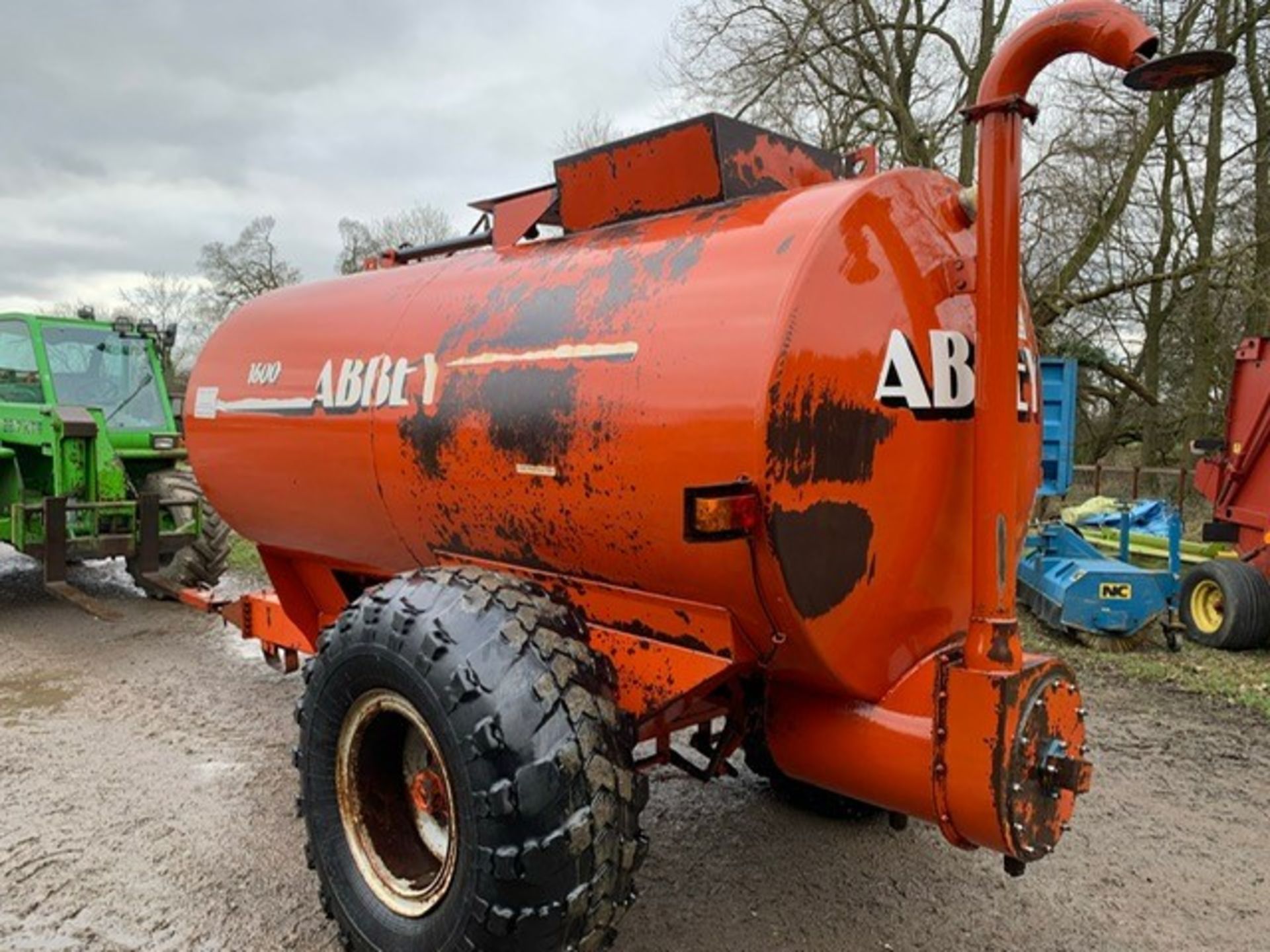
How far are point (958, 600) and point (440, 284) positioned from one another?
189cm

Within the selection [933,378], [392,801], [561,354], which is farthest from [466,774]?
[933,378]

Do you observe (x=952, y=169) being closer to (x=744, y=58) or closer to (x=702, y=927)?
(x=744, y=58)

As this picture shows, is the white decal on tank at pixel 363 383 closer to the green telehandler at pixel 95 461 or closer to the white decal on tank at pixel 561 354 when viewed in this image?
the white decal on tank at pixel 561 354

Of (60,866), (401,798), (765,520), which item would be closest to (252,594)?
(60,866)

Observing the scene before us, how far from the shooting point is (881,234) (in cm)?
235

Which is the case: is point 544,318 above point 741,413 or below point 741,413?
above

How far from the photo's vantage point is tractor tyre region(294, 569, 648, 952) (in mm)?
2172

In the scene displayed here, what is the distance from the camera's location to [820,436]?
2.20m

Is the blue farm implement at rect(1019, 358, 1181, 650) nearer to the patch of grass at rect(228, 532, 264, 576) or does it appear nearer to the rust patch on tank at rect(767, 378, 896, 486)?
the rust patch on tank at rect(767, 378, 896, 486)

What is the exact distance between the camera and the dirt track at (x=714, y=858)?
3047mm

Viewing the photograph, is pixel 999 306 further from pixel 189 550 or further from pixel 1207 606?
pixel 189 550

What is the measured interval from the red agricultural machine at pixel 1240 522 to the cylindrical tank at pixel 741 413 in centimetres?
513

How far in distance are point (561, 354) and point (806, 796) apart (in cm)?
218

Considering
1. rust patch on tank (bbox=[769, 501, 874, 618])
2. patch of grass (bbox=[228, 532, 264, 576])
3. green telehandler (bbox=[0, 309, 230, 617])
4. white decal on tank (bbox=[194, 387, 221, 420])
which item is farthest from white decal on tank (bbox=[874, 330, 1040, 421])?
patch of grass (bbox=[228, 532, 264, 576])
